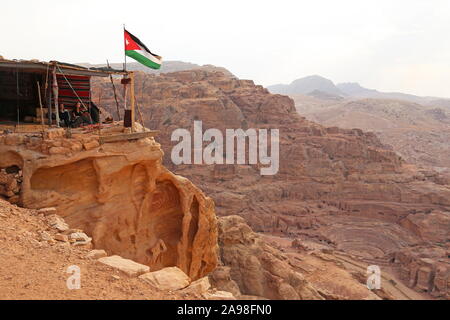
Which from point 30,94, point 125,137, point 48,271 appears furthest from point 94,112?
point 48,271

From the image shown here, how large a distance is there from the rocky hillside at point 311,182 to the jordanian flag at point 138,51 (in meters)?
24.6

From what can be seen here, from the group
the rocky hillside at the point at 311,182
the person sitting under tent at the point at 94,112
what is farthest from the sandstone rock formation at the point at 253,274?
the rocky hillside at the point at 311,182

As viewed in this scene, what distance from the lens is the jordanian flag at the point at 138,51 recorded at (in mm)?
10133

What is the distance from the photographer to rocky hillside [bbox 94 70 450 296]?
33312 millimetres

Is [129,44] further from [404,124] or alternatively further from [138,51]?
[404,124]

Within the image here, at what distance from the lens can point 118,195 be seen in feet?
31.3

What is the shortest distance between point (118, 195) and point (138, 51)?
14.5 ft

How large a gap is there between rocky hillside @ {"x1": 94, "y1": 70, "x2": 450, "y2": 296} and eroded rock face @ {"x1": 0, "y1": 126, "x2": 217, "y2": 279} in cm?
2217

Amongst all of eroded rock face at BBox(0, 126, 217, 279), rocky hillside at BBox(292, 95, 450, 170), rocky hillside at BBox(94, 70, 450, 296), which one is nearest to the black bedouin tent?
eroded rock face at BBox(0, 126, 217, 279)

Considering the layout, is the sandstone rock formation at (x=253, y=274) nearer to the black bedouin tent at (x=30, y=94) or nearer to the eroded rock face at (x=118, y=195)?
the eroded rock face at (x=118, y=195)

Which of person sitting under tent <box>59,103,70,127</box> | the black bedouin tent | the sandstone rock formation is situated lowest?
the sandstone rock formation

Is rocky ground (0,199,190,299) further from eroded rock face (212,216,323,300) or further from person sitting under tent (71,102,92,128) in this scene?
eroded rock face (212,216,323,300)

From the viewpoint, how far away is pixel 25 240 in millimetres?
5957

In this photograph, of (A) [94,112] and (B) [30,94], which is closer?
(B) [30,94]
